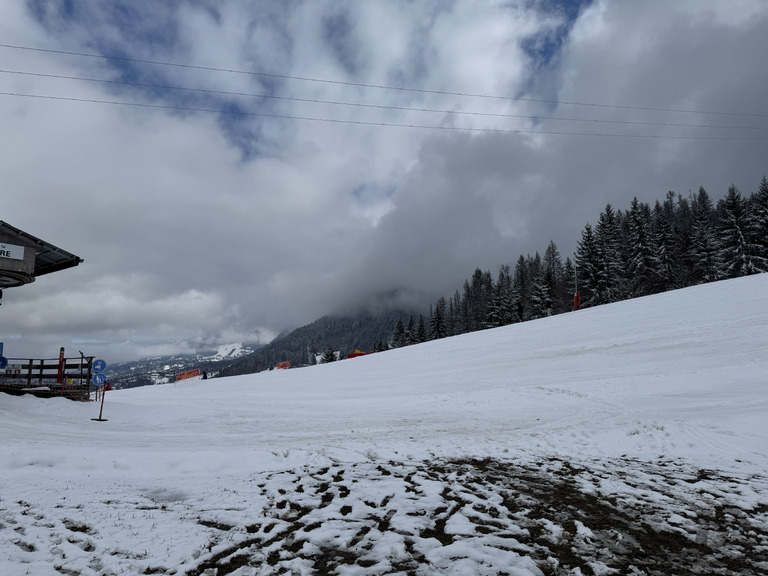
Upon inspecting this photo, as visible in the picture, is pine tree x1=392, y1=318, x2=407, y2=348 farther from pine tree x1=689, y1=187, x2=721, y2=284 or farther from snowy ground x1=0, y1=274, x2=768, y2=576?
snowy ground x1=0, y1=274, x2=768, y2=576

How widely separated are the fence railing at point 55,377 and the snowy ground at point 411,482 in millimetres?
2681

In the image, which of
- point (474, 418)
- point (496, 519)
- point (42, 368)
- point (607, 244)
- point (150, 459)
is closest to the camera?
point (496, 519)

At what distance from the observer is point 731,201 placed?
55.4m

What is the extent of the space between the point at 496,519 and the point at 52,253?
20717mm

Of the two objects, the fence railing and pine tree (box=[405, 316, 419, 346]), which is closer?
the fence railing

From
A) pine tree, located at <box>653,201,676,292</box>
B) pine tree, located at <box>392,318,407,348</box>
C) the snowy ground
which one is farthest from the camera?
pine tree, located at <box>392,318,407,348</box>

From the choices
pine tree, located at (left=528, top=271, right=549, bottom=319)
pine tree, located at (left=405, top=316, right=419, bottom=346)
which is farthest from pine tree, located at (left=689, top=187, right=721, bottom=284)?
pine tree, located at (left=405, top=316, right=419, bottom=346)

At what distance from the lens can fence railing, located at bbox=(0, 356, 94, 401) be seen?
700 inches

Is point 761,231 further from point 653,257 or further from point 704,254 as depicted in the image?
point 653,257

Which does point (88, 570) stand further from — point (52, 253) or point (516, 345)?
point (516, 345)

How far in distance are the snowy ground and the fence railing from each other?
2.68 m

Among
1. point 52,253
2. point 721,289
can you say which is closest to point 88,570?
point 52,253

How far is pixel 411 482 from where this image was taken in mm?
6891

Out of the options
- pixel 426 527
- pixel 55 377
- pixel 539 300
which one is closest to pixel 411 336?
pixel 539 300
